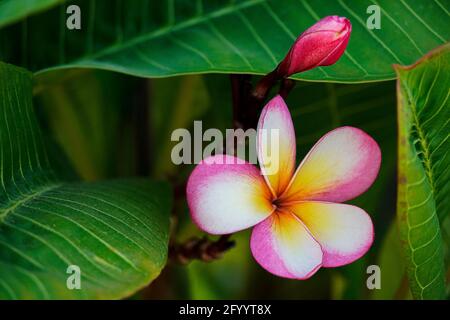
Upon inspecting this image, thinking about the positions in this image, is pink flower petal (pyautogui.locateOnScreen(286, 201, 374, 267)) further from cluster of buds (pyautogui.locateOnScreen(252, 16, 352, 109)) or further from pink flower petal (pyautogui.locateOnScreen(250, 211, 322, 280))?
cluster of buds (pyautogui.locateOnScreen(252, 16, 352, 109))

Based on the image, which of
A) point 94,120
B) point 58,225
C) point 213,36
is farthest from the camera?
point 94,120

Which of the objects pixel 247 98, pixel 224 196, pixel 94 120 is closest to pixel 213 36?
pixel 247 98

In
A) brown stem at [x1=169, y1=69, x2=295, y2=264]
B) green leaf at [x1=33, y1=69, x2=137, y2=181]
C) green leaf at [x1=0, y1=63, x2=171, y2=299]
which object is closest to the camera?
green leaf at [x1=0, y1=63, x2=171, y2=299]

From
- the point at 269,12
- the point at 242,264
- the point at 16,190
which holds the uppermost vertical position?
the point at 269,12

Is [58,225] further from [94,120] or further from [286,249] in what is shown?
[94,120]

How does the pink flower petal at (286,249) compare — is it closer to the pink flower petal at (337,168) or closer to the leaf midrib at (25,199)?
the pink flower petal at (337,168)

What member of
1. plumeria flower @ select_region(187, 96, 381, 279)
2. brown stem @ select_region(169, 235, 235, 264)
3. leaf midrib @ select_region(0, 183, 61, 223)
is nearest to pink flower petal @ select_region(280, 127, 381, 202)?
plumeria flower @ select_region(187, 96, 381, 279)
